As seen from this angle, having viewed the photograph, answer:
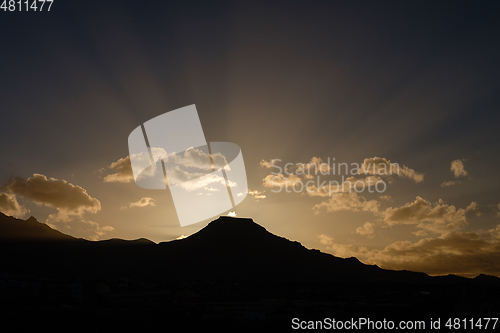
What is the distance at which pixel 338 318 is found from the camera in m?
66.6

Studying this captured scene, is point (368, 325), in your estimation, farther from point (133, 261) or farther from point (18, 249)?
point (18, 249)

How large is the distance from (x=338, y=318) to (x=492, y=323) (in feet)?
85.0

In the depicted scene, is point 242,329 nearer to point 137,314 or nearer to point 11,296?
point 137,314

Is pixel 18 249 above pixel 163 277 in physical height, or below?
above

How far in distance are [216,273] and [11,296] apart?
118217 millimetres

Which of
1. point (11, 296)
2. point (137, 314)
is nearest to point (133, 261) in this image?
point (11, 296)

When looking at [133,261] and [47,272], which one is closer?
[47,272]

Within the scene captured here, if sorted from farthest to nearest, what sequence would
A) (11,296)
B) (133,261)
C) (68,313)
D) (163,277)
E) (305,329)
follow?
(133,261) < (163,277) < (11,296) < (305,329) < (68,313)

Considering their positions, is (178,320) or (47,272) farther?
(47,272)

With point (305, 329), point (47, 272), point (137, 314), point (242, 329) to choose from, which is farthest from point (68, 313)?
point (47, 272)

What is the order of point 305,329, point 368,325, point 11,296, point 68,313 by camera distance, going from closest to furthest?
point 68,313, point 305,329, point 368,325, point 11,296

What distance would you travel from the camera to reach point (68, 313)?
50.4 m

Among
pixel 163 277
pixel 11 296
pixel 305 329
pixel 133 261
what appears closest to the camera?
pixel 305 329

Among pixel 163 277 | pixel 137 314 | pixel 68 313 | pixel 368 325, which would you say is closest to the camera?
pixel 68 313
